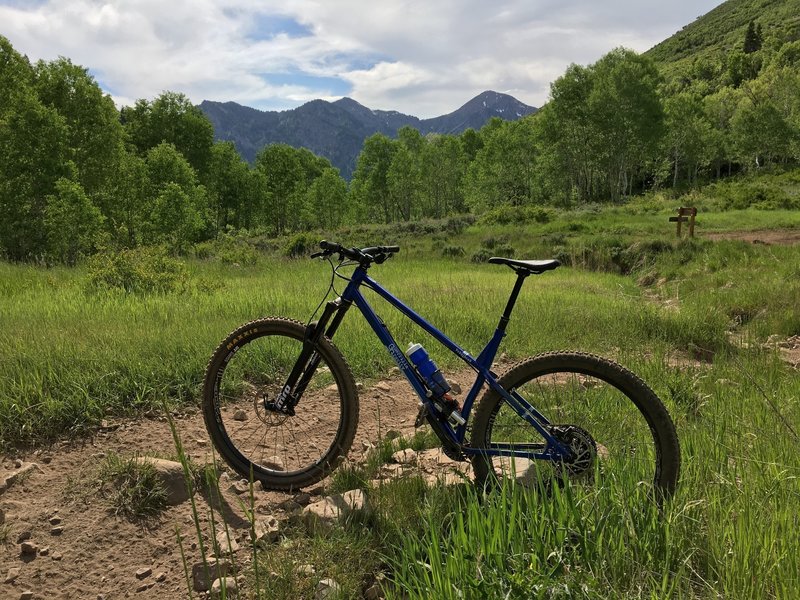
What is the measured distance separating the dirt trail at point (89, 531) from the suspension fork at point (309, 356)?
54 centimetres

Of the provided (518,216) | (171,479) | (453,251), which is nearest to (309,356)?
(171,479)

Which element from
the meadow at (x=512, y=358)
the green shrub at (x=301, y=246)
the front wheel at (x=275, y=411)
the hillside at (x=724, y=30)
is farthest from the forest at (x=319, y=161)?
the hillside at (x=724, y=30)

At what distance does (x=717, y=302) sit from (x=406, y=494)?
8.50m

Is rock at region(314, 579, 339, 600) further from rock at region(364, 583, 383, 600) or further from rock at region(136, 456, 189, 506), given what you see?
rock at region(136, 456, 189, 506)

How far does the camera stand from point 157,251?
32.1ft

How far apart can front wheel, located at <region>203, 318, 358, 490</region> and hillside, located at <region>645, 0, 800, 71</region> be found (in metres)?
149

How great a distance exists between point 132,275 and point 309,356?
7145 mm

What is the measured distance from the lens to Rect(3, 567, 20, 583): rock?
2.32 metres

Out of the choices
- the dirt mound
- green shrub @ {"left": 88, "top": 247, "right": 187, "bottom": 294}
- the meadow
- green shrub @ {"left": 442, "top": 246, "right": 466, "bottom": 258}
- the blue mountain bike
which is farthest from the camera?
green shrub @ {"left": 442, "top": 246, "right": 466, "bottom": 258}

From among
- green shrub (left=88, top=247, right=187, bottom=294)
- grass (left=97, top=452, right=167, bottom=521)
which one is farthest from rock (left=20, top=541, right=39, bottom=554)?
green shrub (left=88, top=247, right=187, bottom=294)

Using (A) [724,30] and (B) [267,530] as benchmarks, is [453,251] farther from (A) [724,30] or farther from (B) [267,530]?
(A) [724,30]

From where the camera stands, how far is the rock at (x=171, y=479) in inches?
113

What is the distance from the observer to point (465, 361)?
2809mm

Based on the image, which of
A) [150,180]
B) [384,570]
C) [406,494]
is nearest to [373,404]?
[406,494]
